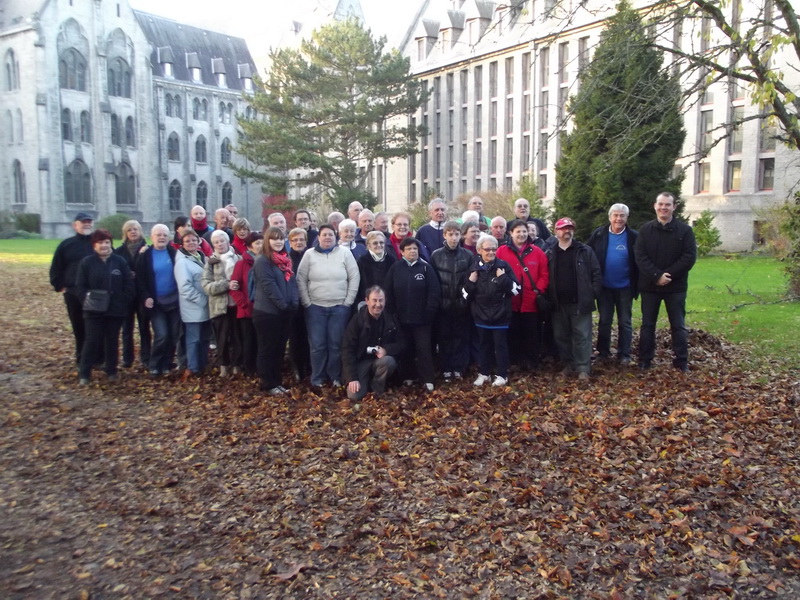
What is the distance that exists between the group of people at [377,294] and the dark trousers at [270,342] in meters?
0.02

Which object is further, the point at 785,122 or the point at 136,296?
the point at 136,296

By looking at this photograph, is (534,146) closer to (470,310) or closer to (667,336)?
(667,336)

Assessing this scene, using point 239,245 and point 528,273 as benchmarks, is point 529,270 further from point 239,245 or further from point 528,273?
point 239,245

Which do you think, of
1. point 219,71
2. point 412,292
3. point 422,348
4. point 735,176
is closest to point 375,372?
point 422,348

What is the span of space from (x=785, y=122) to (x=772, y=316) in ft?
19.8

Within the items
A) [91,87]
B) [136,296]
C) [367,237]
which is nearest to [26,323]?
[136,296]

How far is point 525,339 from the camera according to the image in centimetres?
944

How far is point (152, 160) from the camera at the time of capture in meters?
62.4

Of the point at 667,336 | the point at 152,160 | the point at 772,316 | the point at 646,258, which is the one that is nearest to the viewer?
the point at 646,258

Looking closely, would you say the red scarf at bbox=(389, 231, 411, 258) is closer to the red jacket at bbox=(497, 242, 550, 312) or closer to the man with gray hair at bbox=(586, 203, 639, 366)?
the red jacket at bbox=(497, 242, 550, 312)

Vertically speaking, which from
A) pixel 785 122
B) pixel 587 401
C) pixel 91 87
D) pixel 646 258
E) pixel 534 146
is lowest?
pixel 587 401

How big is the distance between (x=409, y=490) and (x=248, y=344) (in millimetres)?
3986

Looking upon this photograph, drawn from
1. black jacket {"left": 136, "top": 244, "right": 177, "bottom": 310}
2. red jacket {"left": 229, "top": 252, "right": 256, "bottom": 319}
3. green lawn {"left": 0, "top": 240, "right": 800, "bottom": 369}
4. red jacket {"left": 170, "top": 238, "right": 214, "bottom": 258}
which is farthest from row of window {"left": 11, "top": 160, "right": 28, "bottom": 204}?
red jacket {"left": 229, "top": 252, "right": 256, "bottom": 319}

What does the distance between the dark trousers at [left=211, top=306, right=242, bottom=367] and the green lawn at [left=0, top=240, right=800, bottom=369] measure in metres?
6.74
